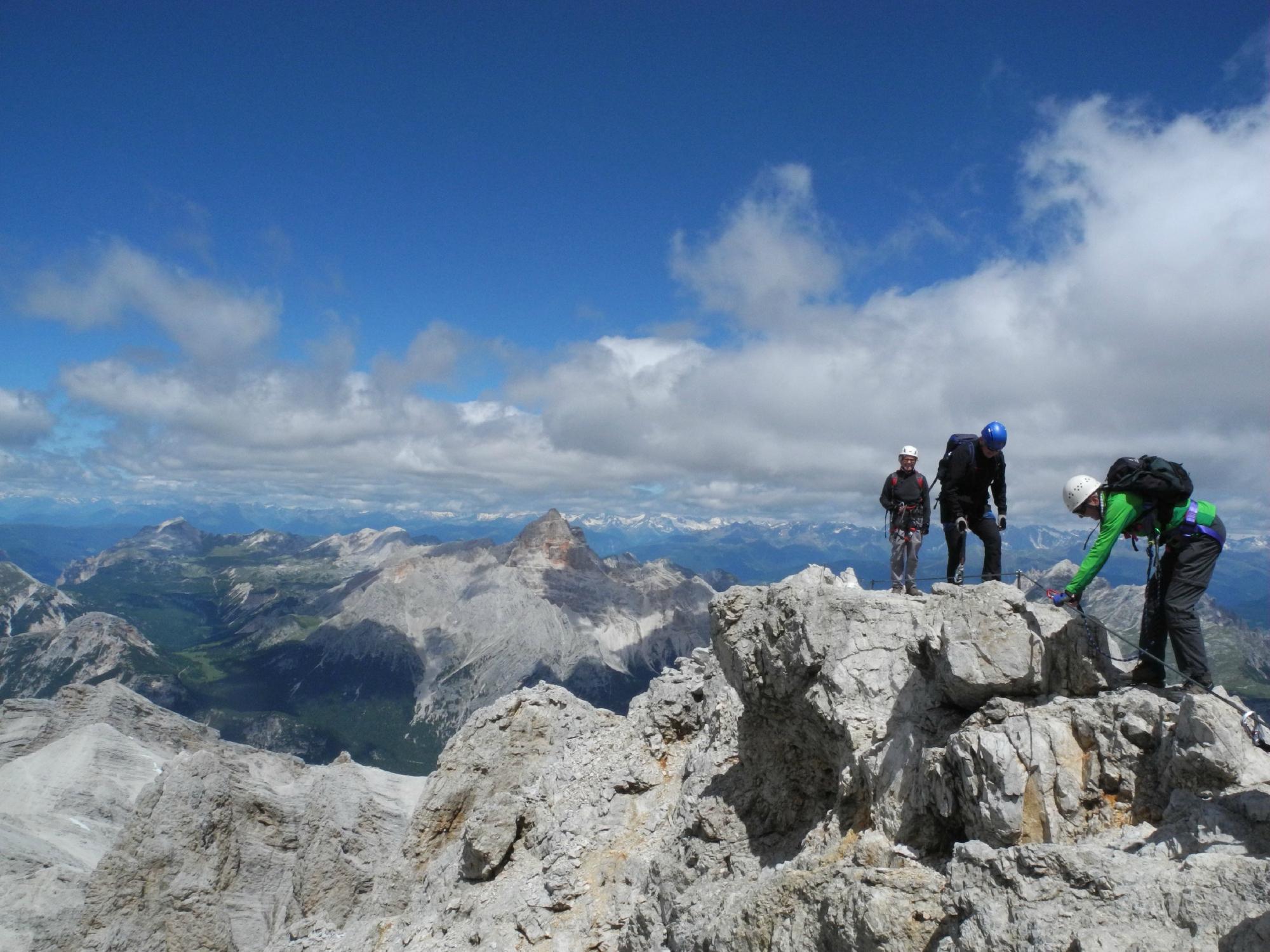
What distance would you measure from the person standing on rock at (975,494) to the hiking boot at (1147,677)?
5081 millimetres

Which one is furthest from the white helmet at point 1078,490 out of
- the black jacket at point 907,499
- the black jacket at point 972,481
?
the black jacket at point 907,499

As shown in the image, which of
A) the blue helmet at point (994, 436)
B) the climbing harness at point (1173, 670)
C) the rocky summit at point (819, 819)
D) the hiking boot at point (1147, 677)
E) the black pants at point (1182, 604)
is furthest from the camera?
the blue helmet at point (994, 436)

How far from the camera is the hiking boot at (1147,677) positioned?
11445 mm

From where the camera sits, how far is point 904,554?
18.6 metres

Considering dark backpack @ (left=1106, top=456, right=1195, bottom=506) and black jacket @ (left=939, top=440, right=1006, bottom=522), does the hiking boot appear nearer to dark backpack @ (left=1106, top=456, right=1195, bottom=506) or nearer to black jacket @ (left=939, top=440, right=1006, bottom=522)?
dark backpack @ (left=1106, top=456, right=1195, bottom=506)

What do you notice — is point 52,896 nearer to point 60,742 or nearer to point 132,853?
point 132,853

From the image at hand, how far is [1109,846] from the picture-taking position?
917cm

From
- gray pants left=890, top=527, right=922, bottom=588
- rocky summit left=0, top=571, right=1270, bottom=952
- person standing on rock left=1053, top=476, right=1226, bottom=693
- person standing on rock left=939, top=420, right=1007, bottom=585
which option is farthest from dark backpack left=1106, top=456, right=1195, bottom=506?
gray pants left=890, top=527, right=922, bottom=588

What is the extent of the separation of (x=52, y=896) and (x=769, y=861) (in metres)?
49.6

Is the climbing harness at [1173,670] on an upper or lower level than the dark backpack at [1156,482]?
lower

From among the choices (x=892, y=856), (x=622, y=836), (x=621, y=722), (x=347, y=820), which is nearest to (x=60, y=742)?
(x=347, y=820)

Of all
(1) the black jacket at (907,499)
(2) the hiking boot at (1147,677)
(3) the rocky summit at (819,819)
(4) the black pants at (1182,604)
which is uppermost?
(1) the black jacket at (907,499)

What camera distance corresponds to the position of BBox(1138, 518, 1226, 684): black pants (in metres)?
11.1

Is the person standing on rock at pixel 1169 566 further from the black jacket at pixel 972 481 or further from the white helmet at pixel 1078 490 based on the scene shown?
the black jacket at pixel 972 481
